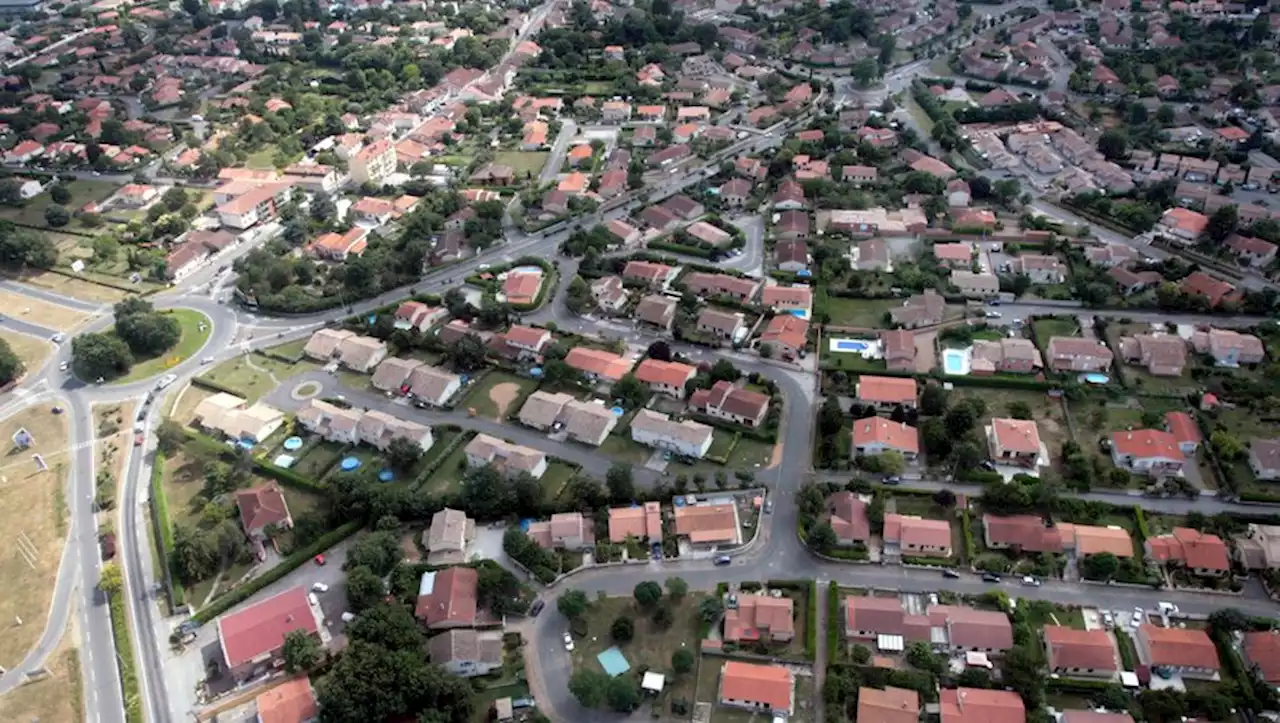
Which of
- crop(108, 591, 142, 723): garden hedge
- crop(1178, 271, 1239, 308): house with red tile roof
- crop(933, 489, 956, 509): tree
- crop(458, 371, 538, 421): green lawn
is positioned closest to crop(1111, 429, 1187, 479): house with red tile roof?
crop(933, 489, 956, 509): tree

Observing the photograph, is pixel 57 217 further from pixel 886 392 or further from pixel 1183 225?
pixel 1183 225

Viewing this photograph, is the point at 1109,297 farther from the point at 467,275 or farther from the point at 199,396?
the point at 199,396

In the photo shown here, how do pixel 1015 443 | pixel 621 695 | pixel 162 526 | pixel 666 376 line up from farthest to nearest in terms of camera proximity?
pixel 666 376
pixel 1015 443
pixel 162 526
pixel 621 695

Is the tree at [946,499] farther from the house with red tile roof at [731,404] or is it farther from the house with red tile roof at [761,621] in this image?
the house with red tile roof at [731,404]

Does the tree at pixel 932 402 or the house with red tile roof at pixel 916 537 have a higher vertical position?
the tree at pixel 932 402

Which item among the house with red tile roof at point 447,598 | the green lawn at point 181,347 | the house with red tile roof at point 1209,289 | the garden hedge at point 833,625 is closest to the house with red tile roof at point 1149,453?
the house with red tile roof at point 1209,289

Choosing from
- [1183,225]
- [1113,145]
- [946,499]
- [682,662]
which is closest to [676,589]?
[682,662]

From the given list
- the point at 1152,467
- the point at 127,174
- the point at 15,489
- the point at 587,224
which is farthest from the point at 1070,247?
the point at 127,174
